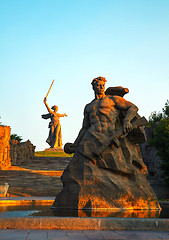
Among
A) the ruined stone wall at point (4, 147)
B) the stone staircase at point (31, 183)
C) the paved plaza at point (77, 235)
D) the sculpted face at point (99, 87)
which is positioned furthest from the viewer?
the ruined stone wall at point (4, 147)

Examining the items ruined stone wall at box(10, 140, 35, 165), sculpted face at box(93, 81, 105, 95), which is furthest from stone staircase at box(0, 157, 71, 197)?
sculpted face at box(93, 81, 105, 95)

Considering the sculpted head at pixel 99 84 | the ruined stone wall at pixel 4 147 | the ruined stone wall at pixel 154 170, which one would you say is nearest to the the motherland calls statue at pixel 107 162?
the sculpted head at pixel 99 84

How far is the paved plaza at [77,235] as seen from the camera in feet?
11.0

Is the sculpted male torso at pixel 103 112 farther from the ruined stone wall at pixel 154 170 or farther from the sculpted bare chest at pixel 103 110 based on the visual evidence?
the ruined stone wall at pixel 154 170

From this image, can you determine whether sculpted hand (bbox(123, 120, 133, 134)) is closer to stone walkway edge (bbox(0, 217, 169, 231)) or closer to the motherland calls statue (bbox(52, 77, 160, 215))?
the motherland calls statue (bbox(52, 77, 160, 215))

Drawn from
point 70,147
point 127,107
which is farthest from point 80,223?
point 127,107

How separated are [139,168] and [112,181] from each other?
3.34ft

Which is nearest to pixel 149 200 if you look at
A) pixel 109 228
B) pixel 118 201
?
pixel 118 201

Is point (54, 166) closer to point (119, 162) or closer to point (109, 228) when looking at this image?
point (119, 162)

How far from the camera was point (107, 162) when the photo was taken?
19.2 ft

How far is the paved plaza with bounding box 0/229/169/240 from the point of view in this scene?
3342 millimetres

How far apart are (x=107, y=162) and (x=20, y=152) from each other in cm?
1822

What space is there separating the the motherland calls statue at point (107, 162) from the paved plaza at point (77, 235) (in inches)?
62.9

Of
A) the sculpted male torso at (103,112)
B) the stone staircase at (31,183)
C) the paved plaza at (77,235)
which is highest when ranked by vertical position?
the sculpted male torso at (103,112)
